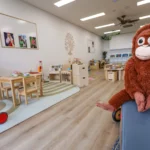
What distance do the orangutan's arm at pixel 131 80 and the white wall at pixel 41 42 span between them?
3035 mm

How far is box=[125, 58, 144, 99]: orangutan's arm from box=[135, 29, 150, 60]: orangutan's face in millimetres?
103

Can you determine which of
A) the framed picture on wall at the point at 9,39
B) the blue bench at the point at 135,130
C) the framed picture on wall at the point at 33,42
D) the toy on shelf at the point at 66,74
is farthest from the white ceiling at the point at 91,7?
the blue bench at the point at 135,130

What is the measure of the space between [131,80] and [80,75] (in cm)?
245

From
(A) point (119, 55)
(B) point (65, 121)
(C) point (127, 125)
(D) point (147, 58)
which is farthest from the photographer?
(A) point (119, 55)

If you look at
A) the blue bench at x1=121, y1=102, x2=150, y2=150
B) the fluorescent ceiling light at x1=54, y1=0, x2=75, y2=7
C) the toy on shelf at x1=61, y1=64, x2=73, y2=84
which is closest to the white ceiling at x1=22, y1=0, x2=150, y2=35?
the fluorescent ceiling light at x1=54, y1=0, x2=75, y2=7

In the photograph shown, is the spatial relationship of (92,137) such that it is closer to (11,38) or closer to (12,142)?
(12,142)

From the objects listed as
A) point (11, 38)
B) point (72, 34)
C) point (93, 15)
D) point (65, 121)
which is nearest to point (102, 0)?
point (93, 15)

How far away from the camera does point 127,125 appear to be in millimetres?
769

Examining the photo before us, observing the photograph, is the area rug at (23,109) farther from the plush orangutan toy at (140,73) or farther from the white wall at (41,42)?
the plush orangutan toy at (140,73)

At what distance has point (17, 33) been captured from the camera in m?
3.14

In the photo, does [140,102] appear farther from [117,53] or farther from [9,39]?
[117,53]

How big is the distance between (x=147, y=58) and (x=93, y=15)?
4.45 m

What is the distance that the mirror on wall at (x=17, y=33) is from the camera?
112 inches

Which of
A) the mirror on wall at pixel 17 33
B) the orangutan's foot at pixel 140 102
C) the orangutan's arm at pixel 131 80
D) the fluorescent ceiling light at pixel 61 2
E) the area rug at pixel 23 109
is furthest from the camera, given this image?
the fluorescent ceiling light at pixel 61 2
